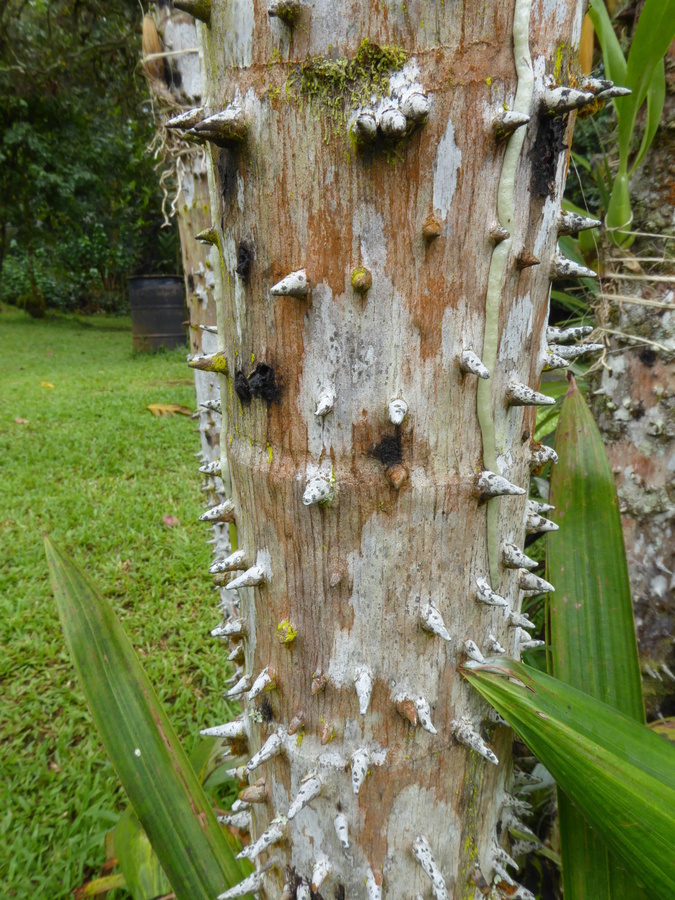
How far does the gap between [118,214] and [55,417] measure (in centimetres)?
781

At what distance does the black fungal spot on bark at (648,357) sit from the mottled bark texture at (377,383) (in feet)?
2.87

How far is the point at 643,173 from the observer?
1.46m

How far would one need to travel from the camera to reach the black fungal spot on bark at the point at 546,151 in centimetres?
64

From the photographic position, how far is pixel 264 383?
27.5 inches

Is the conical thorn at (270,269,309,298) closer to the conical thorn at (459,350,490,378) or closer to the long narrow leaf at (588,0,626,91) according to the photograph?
the conical thorn at (459,350,490,378)

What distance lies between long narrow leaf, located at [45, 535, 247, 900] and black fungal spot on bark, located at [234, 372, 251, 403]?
47cm

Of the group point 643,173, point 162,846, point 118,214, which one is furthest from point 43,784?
point 118,214

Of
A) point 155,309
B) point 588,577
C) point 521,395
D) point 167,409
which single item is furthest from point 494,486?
point 155,309

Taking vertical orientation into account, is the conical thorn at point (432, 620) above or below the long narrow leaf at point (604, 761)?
above

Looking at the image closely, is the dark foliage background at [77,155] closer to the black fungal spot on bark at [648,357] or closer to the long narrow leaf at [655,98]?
the long narrow leaf at [655,98]

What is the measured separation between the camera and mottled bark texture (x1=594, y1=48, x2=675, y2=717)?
1.44 metres

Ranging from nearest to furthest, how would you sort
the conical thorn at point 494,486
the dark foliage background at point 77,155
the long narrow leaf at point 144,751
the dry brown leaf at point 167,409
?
the conical thorn at point 494,486
the long narrow leaf at point 144,751
the dry brown leaf at point 167,409
the dark foliage background at point 77,155

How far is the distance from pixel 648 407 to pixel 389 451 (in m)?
1.12

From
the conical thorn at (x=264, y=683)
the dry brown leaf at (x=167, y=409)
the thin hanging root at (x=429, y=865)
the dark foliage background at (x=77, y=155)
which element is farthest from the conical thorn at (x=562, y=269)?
the dry brown leaf at (x=167, y=409)
